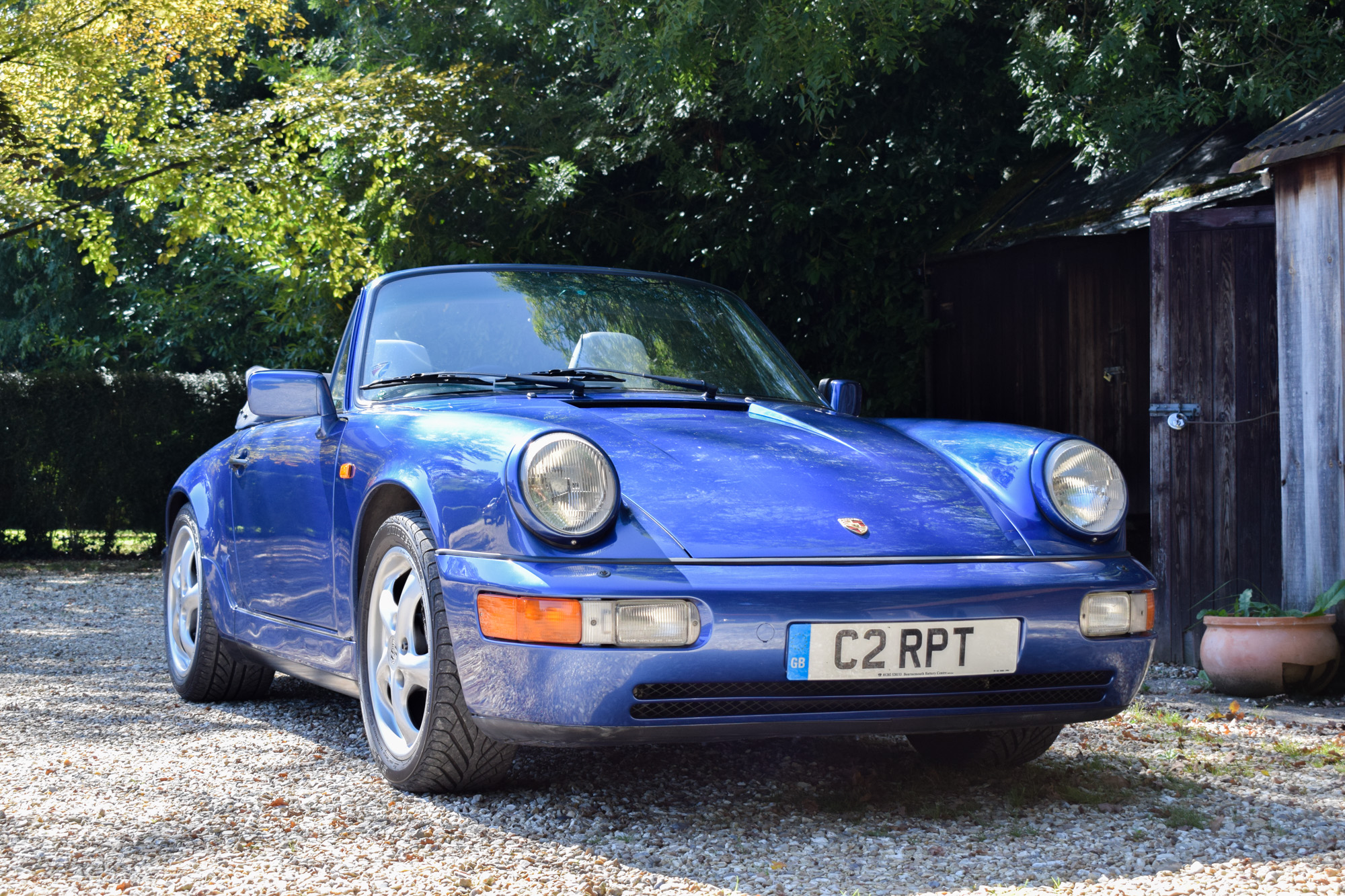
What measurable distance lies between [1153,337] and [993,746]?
321 centimetres

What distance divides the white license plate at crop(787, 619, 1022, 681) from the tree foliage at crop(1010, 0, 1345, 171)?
5777mm

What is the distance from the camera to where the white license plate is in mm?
2912

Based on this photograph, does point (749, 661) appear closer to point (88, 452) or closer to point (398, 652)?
point (398, 652)

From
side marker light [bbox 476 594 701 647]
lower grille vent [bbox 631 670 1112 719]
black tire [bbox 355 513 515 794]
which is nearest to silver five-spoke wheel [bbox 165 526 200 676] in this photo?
black tire [bbox 355 513 515 794]

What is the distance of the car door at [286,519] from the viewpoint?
3.96 meters

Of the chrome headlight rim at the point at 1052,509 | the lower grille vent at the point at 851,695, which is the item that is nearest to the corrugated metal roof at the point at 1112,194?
the chrome headlight rim at the point at 1052,509

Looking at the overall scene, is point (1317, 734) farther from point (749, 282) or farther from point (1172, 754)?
point (749, 282)

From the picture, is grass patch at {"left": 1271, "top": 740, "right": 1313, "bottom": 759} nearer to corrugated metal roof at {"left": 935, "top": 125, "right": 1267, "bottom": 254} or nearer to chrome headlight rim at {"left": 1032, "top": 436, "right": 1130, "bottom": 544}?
chrome headlight rim at {"left": 1032, "top": 436, "right": 1130, "bottom": 544}

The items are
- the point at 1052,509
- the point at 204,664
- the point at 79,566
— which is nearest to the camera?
the point at 1052,509

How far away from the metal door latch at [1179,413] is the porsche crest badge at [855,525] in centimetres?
350

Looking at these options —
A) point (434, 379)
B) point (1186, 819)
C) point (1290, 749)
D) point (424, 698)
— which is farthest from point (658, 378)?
point (1290, 749)

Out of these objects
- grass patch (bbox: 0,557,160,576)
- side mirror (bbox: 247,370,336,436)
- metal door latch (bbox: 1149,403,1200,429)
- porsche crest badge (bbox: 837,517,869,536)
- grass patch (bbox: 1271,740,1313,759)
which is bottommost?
grass patch (bbox: 1271,740,1313,759)

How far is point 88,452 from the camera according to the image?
1328cm

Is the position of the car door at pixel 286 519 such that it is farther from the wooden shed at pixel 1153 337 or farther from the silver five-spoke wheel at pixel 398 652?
the wooden shed at pixel 1153 337
